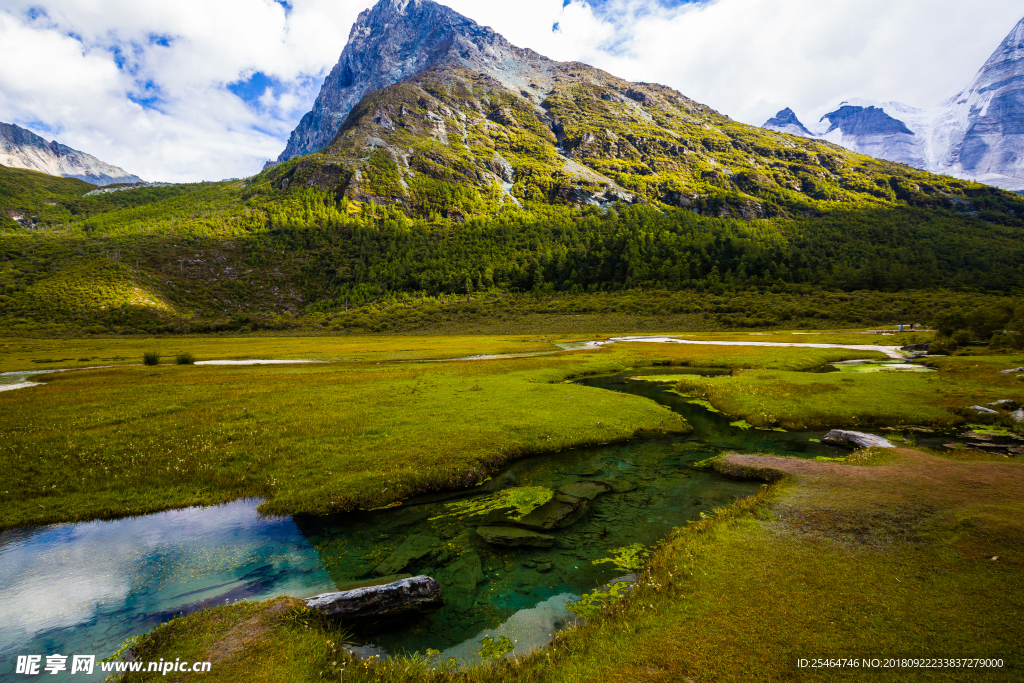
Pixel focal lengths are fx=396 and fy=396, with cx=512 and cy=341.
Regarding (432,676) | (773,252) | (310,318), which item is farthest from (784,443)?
(773,252)

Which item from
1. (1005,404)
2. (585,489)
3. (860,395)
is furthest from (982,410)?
(585,489)

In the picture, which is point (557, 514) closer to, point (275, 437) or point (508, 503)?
point (508, 503)

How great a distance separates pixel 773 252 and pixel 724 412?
673 ft

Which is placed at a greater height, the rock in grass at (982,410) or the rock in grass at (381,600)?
the rock in grass at (982,410)

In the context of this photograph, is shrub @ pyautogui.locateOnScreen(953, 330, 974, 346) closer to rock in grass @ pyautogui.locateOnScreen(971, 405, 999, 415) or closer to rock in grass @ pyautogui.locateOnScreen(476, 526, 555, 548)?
rock in grass @ pyautogui.locateOnScreen(971, 405, 999, 415)

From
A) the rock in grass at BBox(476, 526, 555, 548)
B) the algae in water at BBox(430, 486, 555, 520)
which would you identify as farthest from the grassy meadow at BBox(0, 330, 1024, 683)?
the rock in grass at BBox(476, 526, 555, 548)

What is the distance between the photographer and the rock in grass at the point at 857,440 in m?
20.2

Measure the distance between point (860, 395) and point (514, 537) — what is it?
30945mm

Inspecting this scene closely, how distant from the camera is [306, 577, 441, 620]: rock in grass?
9.50 meters

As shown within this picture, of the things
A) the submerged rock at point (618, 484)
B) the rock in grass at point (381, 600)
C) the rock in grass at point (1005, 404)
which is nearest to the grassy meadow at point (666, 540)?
the rock in grass at point (381, 600)

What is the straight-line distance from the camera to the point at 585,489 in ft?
55.8

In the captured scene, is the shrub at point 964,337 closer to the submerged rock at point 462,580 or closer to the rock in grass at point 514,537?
the rock in grass at point 514,537

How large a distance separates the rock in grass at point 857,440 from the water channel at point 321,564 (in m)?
8.52

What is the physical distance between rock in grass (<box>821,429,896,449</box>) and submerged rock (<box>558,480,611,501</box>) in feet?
46.6
